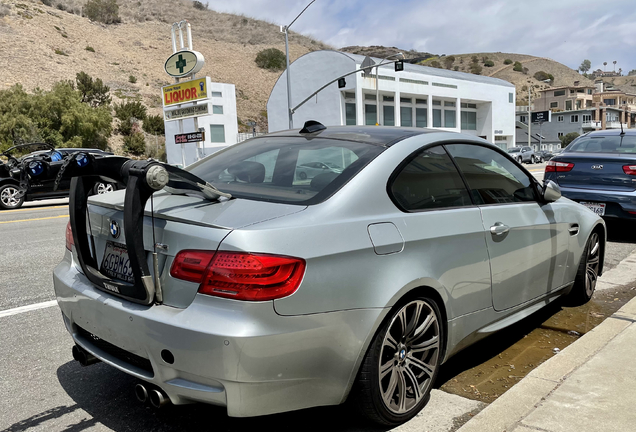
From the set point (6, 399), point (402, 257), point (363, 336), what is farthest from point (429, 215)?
point (6, 399)

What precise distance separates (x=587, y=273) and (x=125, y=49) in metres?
86.1

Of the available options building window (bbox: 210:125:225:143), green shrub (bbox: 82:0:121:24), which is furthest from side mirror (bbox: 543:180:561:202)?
green shrub (bbox: 82:0:121:24)

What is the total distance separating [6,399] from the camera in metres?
3.20

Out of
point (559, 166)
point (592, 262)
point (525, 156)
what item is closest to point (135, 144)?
point (525, 156)

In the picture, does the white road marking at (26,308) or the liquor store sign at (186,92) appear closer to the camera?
the white road marking at (26,308)

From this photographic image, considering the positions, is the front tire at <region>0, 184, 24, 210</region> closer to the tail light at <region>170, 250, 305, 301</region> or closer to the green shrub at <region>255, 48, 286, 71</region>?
the tail light at <region>170, 250, 305, 301</region>

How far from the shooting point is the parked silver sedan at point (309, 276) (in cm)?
A: 229

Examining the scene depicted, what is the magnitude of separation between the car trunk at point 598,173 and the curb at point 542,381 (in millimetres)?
3552

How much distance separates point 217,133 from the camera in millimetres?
43375

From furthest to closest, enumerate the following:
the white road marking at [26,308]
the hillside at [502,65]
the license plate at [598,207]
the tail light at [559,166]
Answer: the hillside at [502,65], the tail light at [559,166], the license plate at [598,207], the white road marking at [26,308]

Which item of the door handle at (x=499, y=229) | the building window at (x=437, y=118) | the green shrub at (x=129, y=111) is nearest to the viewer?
the door handle at (x=499, y=229)

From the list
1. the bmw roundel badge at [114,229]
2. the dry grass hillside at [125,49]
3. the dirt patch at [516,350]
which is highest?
the dry grass hillside at [125,49]

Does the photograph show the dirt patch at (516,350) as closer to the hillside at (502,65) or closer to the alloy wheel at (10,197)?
the alloy wheel at (10,197)

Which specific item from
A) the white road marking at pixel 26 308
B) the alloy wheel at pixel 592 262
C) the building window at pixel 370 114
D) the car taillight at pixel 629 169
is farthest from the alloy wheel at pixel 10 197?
the building window at pixel 370 114
